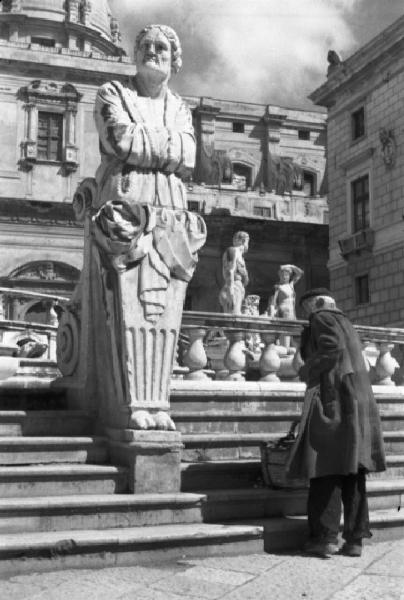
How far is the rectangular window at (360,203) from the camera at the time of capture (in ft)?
107

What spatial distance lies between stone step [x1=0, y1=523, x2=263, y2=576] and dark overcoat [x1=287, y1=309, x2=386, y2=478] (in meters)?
0.59

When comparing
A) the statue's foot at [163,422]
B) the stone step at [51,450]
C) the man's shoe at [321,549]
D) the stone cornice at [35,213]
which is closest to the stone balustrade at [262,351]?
the statue's foot at [163,422]

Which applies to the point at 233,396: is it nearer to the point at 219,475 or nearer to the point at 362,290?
the point at 219,475

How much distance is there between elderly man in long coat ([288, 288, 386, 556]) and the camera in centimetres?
521

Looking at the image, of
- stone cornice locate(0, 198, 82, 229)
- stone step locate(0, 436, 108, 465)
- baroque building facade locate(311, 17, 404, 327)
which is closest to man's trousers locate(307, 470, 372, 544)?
stone step locate(0, 436, 108, 465)

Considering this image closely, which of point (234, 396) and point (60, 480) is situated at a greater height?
point (234, 396)

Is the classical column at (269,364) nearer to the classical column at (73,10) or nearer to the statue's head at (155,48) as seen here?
the statue's head at (155,48)

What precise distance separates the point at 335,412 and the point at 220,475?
45.4 inches

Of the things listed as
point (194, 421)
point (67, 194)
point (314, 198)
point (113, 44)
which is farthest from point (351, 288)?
point (194, 421)

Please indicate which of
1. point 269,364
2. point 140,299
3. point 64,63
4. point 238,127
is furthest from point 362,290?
point 140,299

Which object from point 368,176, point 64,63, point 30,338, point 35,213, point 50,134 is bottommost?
point 30,338

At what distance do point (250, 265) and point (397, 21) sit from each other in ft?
39.4

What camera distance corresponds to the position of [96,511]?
516 cm

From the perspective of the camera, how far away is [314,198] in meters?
39.6
